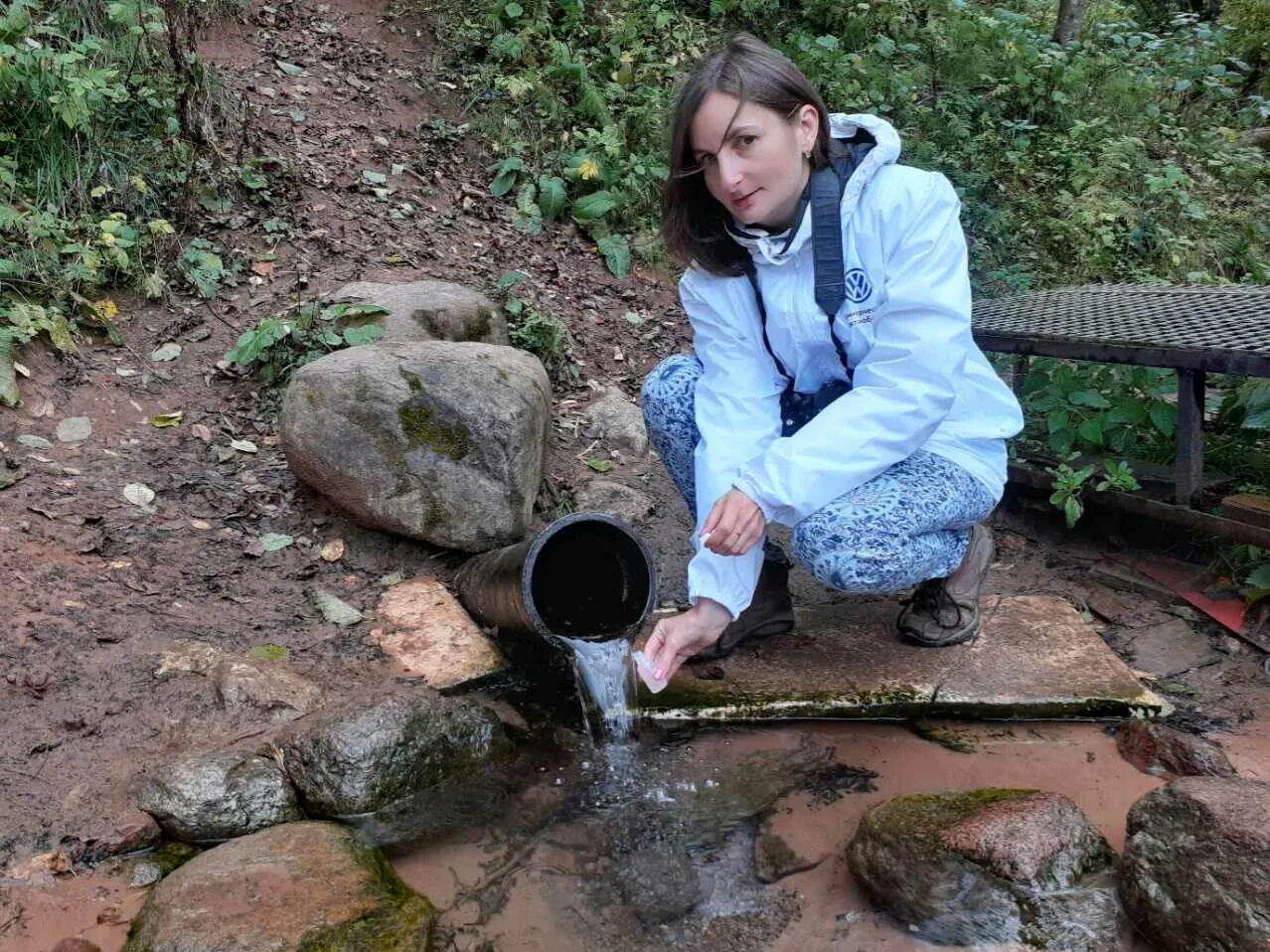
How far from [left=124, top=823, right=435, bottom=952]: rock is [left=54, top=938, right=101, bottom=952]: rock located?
0.07 meters

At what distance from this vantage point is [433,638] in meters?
3.32

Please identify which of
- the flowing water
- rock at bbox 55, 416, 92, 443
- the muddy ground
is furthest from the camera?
rock at bbox 55, 416, 92, 443

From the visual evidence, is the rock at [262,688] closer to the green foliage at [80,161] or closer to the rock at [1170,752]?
the green foliage at [80,161]

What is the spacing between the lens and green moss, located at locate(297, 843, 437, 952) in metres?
2.00

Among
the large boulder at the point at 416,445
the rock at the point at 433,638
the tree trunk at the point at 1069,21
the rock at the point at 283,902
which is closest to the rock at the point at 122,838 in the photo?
the rock at the point at 283,902

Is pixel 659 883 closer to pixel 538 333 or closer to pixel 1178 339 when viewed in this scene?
pixel 1178 339

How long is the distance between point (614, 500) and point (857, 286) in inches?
74.4

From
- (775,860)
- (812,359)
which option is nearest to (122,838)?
(775,860)

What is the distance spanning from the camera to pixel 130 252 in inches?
186

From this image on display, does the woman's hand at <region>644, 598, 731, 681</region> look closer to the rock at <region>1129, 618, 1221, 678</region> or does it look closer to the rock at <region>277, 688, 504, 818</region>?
the rock at <region>277, 688, 504, 818</region>

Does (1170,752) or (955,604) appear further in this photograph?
(955,604)

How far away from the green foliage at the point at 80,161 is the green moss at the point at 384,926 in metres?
3.01

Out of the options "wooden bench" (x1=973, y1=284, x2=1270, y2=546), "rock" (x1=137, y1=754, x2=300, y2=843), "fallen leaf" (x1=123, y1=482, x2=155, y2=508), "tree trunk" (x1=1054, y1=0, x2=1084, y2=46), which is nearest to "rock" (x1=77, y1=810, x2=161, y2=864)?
"rock" (x1=137, y1=754, x2=300, y2=843)

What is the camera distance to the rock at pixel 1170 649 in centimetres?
326
